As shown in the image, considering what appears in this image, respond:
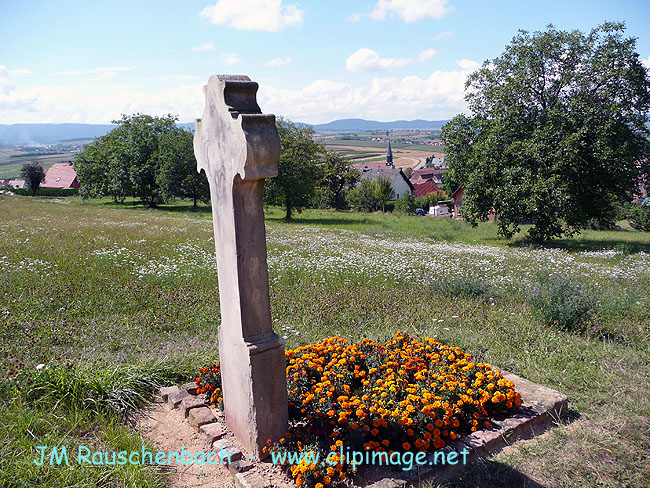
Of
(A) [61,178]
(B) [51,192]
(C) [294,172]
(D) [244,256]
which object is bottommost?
(B) [51,192]

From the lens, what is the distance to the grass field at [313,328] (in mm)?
3967

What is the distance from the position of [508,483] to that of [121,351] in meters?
4.88

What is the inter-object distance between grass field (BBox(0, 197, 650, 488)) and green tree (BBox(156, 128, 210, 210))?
19164 millimetres

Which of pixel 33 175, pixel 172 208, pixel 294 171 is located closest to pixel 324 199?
pixel 172 208

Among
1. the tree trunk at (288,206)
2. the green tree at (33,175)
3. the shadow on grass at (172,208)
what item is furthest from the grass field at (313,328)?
the green tree at (33,175)

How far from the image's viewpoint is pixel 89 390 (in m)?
4.70

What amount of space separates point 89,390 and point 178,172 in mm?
31115

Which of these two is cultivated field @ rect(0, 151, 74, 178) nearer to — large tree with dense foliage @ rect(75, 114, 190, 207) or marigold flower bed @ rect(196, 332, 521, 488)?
large tree with dense foliage @ rect(75, 114, 190, 207)

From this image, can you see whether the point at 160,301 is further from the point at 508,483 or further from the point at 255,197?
the point at 508,483

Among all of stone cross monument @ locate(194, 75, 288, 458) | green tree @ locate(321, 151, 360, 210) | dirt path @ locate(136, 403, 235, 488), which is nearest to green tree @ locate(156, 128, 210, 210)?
green tree @ locate(321, 151, 360, 210)

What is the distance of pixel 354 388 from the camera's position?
498 centimetres

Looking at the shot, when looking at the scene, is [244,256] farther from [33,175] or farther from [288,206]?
[33,175]

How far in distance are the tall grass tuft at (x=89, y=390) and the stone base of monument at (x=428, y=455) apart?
1.14 ft

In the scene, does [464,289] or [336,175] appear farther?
[336,175]
